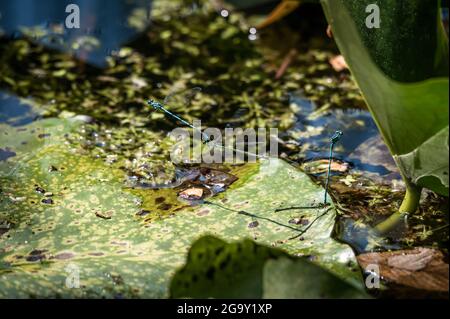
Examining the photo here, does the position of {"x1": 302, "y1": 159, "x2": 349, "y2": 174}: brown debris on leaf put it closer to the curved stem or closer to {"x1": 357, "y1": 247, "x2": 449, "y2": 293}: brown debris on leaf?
the curved stem

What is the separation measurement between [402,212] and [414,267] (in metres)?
0.17

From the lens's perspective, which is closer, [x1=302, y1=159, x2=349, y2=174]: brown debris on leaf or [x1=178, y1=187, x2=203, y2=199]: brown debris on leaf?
[x1=178, y1=187, x2=203, y2=199]: brown debris on leaf

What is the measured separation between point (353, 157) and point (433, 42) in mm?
612

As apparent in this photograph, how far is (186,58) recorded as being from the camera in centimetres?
249

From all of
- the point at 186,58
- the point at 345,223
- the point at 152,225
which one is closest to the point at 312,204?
the point at 345,223

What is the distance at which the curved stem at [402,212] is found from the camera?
1.46m

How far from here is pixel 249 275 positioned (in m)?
1.18

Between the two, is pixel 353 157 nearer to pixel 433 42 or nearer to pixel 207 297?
pixel 433 42

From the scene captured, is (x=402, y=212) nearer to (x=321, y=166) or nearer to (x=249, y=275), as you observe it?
(x=321, y=166)

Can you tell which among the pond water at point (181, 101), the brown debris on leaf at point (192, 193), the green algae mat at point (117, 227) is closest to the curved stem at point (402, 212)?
the pond water at point (181, 101)

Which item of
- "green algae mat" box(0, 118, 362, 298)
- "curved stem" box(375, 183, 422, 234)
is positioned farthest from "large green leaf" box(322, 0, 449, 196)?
"green algae mat" box(0, 118, 362, 298)

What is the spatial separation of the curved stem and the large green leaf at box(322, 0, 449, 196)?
0.10 meters

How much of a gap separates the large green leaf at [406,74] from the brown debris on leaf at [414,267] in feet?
0.52

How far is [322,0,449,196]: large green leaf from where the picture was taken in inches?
47.0
